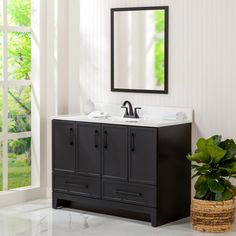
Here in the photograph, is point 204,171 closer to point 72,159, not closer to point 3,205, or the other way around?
point 72,159

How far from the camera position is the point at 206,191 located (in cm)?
536

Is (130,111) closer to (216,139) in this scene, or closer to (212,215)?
(216,139)

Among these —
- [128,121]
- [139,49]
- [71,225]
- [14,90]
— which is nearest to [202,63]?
[139,49]

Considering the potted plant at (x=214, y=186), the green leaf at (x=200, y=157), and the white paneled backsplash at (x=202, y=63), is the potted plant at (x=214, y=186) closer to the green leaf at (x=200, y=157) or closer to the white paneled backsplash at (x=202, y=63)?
the green leaf at (x=200, y=157)

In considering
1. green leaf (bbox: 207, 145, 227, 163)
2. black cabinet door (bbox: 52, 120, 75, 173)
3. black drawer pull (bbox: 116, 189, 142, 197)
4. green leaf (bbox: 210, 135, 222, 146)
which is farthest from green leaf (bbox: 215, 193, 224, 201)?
black cabinet door (bbox: 52, 120, 75, 173)

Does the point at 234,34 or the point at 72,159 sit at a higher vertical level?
the point at 234,34

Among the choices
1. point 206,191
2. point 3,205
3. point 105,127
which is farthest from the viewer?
point 3,205

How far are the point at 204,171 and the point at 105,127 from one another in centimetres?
96

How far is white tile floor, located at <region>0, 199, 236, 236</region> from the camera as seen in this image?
5.30m

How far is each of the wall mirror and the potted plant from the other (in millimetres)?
867

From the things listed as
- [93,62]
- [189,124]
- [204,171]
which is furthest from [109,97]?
[204,171]

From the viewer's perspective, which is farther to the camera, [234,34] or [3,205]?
[3,205]

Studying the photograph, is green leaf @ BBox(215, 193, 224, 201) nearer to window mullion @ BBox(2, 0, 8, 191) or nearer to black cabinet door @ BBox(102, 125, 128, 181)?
black cabinet door @ BBox(102, 125, 128, 181)

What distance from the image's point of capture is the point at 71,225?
5551 mm
